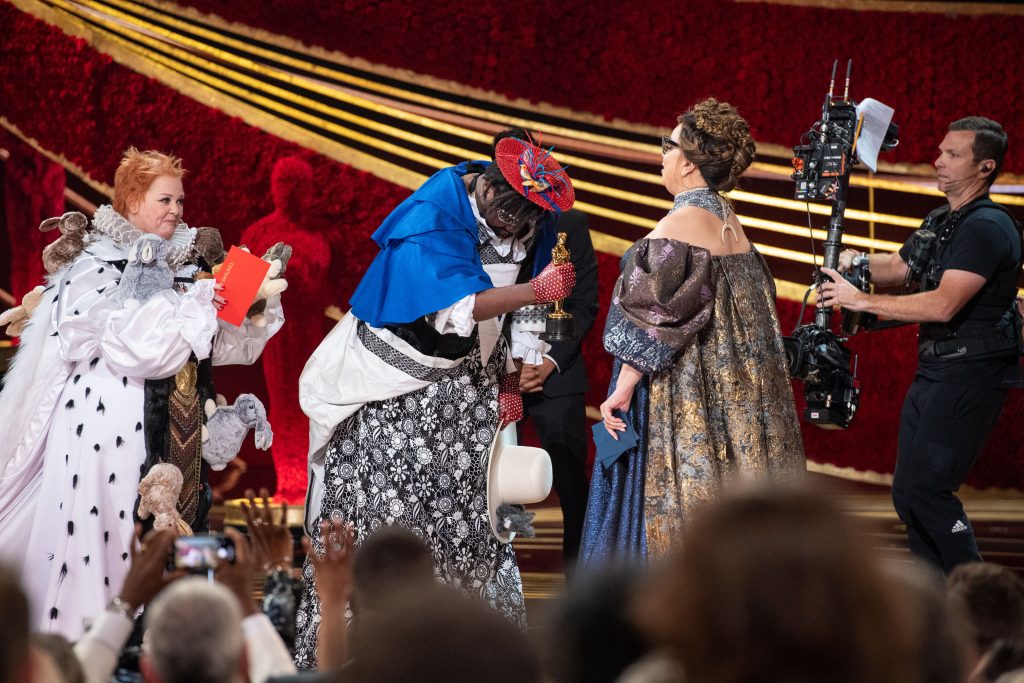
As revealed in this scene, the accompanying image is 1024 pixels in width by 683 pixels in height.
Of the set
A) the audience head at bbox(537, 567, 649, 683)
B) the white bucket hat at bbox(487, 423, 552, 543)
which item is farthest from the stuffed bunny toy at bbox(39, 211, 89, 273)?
the audience head at bbox(537, 567, 649, 683)

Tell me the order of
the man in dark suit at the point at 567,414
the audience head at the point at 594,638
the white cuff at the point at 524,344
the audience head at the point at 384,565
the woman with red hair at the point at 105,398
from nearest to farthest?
the audience head at the point at 594,638 → the audience head at the point at 384,565 → the woman with red hair at the point at 105,398 → the white cuff at the point at 524,344 → the man in dark suit at the point at 567,414

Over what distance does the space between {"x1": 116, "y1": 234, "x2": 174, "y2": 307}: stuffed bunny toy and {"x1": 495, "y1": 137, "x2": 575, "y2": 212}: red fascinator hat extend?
1.08 meters

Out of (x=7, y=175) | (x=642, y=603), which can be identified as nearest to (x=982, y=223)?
(x=642, y=603)

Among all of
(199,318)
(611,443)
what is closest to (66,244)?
(199,318)

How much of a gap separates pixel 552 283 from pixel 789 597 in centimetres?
251

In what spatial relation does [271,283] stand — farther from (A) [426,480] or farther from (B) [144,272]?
(A) [426,480]

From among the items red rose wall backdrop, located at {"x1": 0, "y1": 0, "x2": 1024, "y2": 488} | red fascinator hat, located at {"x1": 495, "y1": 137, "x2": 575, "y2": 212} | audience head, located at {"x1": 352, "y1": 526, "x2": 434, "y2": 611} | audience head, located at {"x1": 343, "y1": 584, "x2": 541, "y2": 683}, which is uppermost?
red rose wall backdrop, located at {"x1": 0, "y1": 0, "x2": 1024, "y2": 488}

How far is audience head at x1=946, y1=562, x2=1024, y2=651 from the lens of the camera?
7.36 feet

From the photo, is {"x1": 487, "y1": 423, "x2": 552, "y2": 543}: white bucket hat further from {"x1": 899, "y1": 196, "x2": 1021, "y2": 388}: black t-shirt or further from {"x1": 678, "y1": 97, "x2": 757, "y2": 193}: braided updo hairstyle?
{"x1": 899, "y1": 196, "x2": 1021, "y2": 388}: black t-shirt

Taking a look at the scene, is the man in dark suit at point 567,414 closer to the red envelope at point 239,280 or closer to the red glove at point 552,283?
the red glove at point 552,283

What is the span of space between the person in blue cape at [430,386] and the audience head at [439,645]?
2351mm

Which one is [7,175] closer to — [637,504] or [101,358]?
[101,358]

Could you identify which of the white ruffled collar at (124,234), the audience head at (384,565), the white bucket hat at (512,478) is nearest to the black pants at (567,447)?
the white bucket hat at (512,478)

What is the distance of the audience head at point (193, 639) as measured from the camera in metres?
1.59
